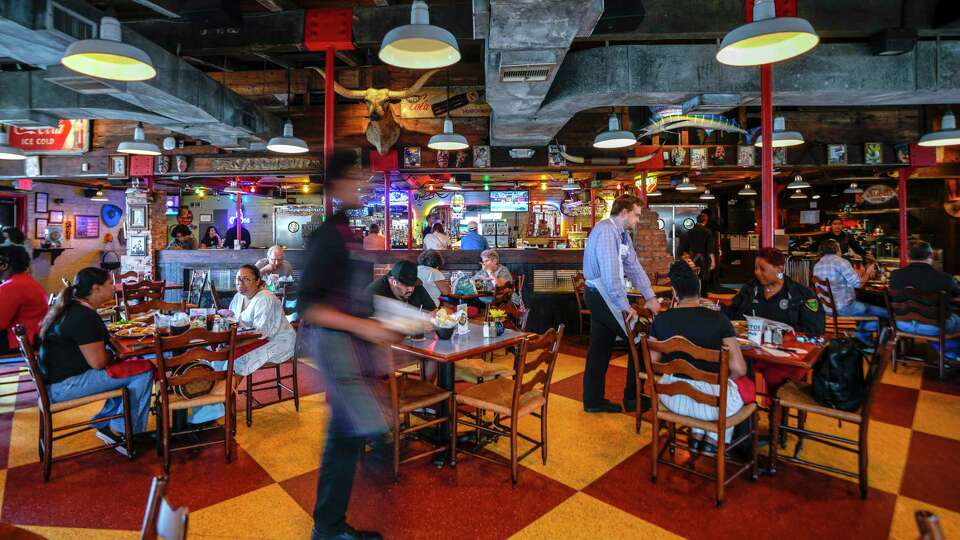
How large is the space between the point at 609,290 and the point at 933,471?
8.25ft

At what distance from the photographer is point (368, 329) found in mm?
2271

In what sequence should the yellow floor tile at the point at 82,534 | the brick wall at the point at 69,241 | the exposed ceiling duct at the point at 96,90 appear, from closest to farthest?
the yellow floor tile at the point at 82,534, the exposed ceiling duct at the point at 96,90, the brick wall at the point at 69,241

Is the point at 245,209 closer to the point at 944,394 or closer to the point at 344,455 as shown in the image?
the point at 344,455

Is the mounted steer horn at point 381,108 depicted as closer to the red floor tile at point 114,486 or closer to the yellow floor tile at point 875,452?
the red floor tile at point 114,486

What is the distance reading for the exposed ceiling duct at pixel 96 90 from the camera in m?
4.20

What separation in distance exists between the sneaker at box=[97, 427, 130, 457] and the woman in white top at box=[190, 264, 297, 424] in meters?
0.47

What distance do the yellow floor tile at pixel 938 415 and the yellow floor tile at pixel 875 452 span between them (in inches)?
9.9

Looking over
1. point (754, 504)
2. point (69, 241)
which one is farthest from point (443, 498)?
point (69, 241)

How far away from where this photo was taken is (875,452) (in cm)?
362

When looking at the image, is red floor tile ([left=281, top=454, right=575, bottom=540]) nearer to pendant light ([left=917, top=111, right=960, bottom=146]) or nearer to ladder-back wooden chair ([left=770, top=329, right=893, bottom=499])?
ladder-back wooden chair ([left=770, top=329, right=893, bottom=499])

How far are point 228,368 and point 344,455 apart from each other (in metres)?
1.60

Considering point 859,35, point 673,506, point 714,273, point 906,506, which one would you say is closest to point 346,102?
point 859,35

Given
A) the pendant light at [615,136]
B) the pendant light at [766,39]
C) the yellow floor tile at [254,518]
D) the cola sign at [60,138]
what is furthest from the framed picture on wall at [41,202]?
the pendant light at [766,39]

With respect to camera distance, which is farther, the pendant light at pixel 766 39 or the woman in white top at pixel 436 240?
the woman in white top at pixel 436 240
